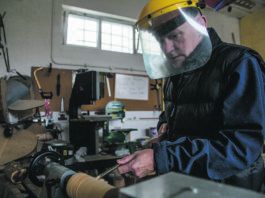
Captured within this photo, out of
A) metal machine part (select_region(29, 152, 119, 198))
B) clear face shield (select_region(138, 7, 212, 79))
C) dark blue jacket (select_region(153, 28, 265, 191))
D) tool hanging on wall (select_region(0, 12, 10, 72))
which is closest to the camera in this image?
metal machine part (select_region(29, 152, 119, 198))

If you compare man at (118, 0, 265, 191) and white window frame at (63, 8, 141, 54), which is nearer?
man at (118, 0, 265, 191)

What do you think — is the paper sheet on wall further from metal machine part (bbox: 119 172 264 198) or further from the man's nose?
metal machine part (bbox: 119 172 264 198)

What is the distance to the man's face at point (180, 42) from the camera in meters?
0.88

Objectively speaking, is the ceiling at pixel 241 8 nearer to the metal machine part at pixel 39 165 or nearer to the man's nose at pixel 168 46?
the man's nose at pixel 168 46

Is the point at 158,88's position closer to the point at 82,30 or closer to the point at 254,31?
the point at 82,30

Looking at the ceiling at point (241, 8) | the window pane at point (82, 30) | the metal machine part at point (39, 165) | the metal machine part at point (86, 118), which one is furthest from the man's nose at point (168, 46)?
the ceiling at point (241, 8)

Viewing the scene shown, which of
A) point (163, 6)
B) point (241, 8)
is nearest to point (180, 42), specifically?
point (163, 6)

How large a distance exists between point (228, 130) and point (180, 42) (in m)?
0.49

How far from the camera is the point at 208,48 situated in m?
0.83

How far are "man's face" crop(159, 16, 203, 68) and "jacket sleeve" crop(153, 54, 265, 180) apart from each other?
0.28m

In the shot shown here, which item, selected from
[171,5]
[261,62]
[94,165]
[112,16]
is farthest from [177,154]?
[112,16]

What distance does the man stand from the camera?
1.98 feet

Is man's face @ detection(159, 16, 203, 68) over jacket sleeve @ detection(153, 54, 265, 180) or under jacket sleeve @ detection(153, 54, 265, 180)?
over

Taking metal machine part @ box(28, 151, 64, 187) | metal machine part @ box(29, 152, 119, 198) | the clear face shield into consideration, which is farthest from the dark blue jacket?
metal machine part @ box(28, 151, 64, 187)
